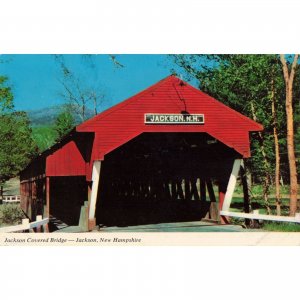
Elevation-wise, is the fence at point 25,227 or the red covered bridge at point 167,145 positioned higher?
the red covered bridge at point 167,145

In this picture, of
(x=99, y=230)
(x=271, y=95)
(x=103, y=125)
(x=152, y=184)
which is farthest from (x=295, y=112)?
(x=152, y=184)

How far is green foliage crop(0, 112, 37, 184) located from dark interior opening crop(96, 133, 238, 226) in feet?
13.2

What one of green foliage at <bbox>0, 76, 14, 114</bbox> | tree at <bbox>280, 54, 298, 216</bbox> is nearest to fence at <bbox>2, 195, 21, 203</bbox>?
green foliage at <bbox>0, 76, 14, 114</bbox>

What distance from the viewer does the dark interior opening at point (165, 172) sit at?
61.1 ft

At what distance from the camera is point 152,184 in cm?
2609

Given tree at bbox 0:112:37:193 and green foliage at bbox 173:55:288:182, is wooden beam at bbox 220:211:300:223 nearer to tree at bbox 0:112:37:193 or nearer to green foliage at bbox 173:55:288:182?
green foliage at bbox 173:55:288:182

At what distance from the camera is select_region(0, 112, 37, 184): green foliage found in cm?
1928

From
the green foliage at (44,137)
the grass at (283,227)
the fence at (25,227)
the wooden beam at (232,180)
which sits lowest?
Result: the grass at (283,227)

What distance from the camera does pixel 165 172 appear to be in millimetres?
23172

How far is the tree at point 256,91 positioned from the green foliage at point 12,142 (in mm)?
7105

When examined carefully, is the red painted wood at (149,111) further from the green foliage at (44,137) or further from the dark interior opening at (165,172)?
the green foliage at (44,137)

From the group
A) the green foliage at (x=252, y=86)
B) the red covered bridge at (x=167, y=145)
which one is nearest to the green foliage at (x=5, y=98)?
the red covered bridge at (x=167, y=145)

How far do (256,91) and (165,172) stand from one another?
5.88 m

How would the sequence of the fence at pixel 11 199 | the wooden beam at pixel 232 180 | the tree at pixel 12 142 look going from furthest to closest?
the fence at pixel 11 199, the tree at pixel 12 142, the wooden beam at pixel 232 180
